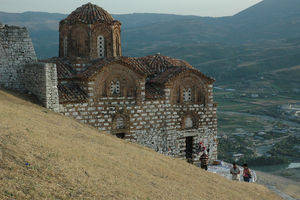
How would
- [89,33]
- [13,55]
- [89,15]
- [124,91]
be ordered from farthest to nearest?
[89,15] < [89,33] < [124,91] < [13,55]

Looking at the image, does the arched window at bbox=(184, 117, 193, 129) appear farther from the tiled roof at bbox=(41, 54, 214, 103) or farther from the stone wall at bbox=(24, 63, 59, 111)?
the stone wall at bbox=(24, 63, 59, 111)

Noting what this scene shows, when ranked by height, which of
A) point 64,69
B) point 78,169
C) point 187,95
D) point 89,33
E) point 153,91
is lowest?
point 78,169

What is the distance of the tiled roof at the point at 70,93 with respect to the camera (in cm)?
1725

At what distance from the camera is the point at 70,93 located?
17.7 meters

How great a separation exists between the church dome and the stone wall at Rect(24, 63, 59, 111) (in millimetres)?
4162

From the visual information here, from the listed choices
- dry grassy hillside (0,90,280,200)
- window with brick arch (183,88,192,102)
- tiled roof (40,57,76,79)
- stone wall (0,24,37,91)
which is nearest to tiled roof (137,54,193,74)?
window with brick arch (183,88,192,102)

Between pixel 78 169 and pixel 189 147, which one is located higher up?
pixel 78 169

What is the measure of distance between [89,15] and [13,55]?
4.81 meters

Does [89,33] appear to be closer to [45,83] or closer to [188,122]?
[45,83]

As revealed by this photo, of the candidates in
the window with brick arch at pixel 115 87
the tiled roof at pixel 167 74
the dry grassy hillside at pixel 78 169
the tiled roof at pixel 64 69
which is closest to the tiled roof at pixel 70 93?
the tiled roof at pixel 64 69

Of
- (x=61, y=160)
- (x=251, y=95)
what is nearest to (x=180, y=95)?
(x=61, y=160)

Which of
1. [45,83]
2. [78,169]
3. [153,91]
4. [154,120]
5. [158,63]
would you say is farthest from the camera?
[158,63]

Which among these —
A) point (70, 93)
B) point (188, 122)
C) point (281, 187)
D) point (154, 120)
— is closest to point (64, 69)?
point (70, 93)

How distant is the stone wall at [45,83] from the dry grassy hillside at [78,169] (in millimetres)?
1199
